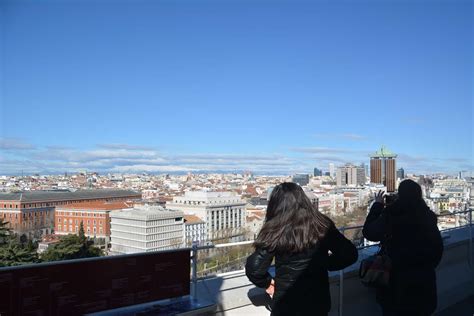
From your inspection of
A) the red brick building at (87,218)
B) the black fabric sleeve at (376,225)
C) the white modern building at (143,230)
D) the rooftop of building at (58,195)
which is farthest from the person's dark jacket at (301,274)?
the red brick building at (87,218)

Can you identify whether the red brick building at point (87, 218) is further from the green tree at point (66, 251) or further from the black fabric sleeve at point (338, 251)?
the black fabric sleeve at point (338, 251)

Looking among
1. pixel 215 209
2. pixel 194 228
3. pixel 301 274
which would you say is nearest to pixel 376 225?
pixel 301 274

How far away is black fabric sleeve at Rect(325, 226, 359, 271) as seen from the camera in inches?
88.5

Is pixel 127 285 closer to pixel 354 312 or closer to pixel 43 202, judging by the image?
pixel 354 312

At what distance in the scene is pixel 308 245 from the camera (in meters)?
2.16

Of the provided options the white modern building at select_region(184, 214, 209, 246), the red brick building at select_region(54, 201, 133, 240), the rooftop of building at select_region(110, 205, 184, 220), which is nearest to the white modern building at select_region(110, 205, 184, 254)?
the rooftop of building at select_region(110, 205, 184, 220)

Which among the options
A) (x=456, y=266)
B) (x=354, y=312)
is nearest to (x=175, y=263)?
(x=354, y=312)

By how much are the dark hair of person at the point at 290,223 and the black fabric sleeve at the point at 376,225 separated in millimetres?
803

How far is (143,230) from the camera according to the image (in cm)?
5641

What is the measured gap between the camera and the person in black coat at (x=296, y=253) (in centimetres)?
216

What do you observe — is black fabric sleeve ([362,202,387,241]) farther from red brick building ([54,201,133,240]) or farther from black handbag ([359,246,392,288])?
red brick building ([54,201,133,240])

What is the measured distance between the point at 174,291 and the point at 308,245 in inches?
45.1

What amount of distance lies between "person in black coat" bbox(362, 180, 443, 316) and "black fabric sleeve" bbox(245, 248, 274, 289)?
1058 millimetres

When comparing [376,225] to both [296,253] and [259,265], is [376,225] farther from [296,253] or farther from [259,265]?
[259,265]
